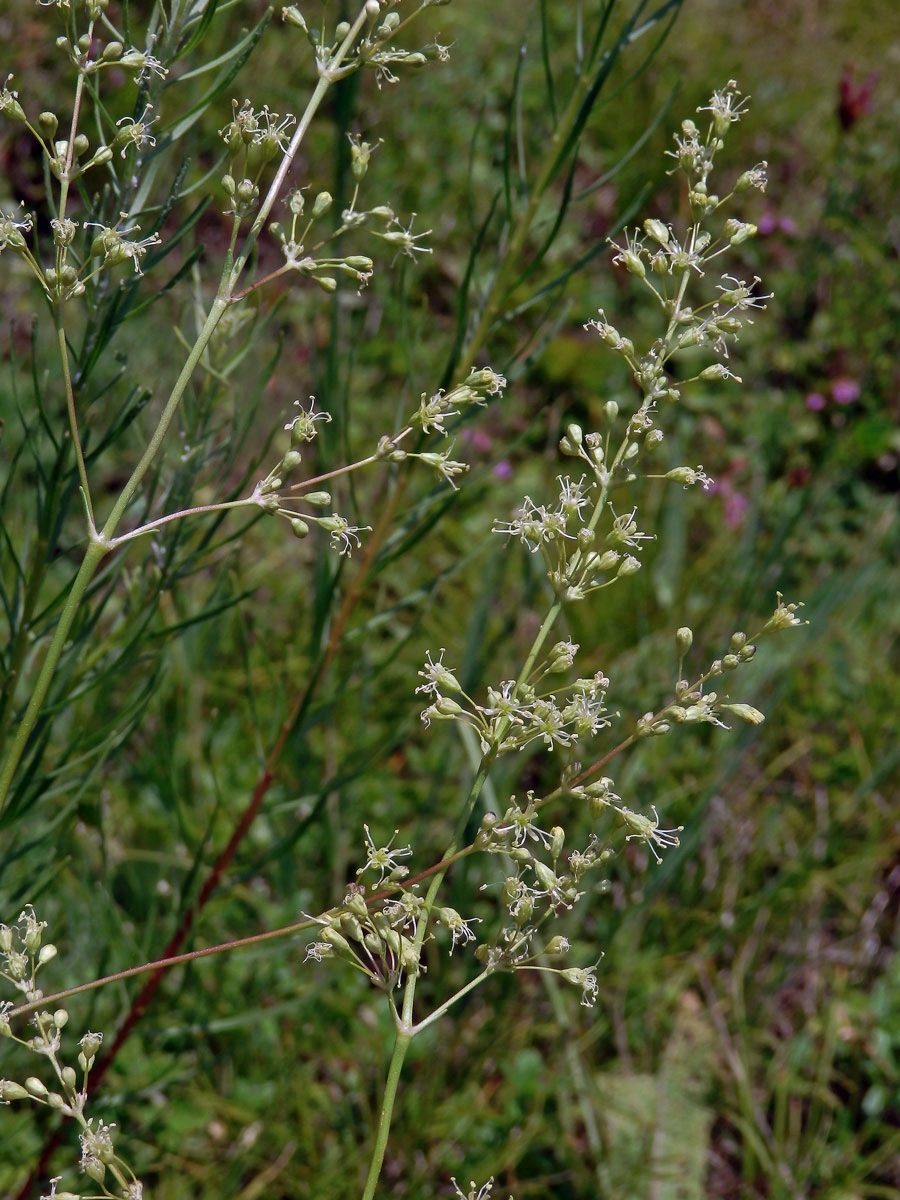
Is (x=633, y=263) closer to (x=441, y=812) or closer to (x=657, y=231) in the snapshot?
(x=657, y=231)

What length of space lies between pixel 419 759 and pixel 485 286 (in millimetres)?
1748

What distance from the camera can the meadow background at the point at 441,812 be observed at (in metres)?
1.49

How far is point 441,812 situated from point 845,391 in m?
2.64

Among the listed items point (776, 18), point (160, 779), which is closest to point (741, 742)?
point (160, 779)

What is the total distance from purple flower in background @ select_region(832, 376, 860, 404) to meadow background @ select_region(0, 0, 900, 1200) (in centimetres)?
8

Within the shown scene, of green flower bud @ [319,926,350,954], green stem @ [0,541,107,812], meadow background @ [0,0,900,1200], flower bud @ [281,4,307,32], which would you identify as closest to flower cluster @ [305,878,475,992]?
green flower bud @ [319,926,350,954]

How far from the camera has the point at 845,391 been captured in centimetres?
428

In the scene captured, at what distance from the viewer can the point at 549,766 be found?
9.13 feet

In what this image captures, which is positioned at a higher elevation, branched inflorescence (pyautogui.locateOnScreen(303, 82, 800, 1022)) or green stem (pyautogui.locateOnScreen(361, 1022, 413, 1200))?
branched inflorescence (pyautogui.locateOnScreen(303, 82, 800, 1022))

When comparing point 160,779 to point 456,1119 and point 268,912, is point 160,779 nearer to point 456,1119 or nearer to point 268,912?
point 268,912

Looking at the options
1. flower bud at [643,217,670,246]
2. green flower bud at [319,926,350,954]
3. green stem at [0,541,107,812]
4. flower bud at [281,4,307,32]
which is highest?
flower bud at [281,4,307,32]

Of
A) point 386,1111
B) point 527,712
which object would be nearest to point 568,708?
point 527,712

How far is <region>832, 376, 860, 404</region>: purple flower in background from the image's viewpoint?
14.0ft

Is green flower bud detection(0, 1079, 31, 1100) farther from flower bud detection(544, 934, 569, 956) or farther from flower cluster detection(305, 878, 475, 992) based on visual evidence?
flower bud detection(544, 934, 569, 956)
